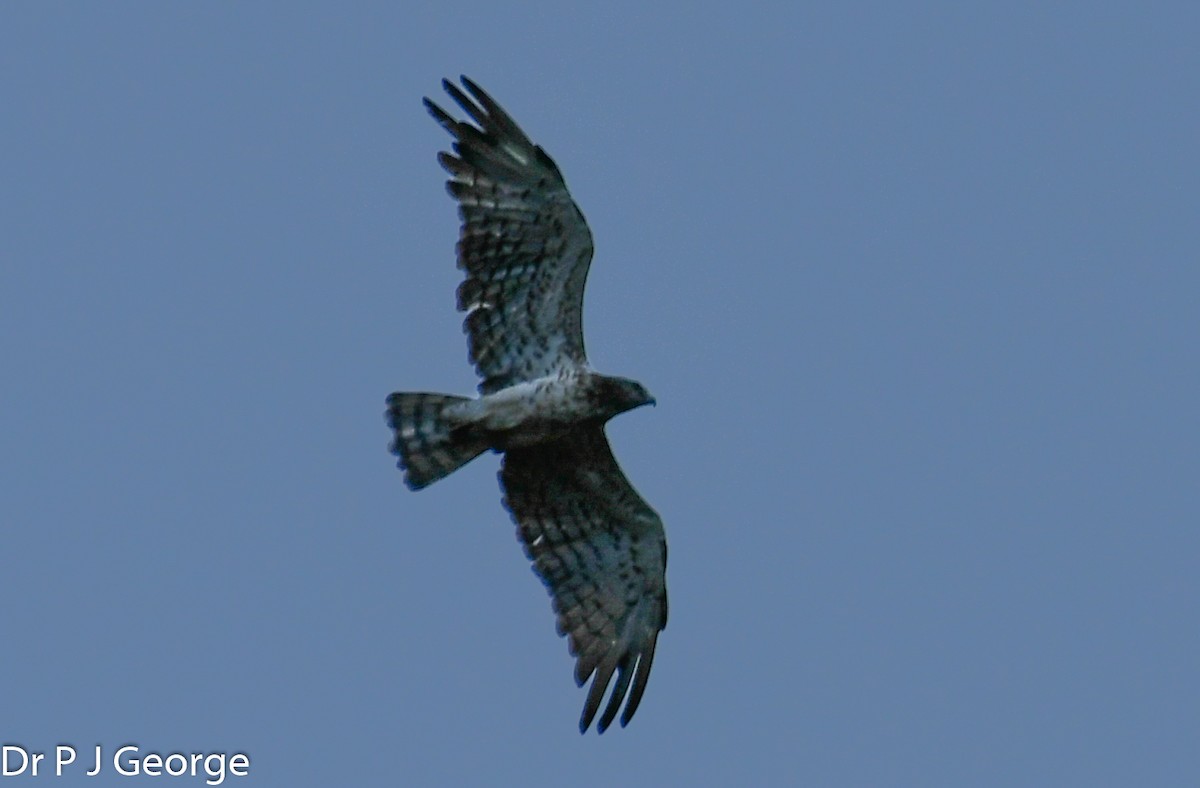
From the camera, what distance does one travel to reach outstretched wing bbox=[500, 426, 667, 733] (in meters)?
14.6

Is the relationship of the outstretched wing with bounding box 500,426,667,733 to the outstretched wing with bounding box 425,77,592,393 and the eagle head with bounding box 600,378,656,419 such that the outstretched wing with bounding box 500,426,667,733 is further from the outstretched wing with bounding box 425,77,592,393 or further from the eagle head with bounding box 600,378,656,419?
the outstretched wing with bounding box 425,77,592,393

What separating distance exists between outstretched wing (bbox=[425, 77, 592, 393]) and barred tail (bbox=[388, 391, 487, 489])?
0.34 m

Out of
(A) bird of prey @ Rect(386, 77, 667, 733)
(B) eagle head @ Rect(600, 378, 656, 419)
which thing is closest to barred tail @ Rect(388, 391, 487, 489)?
(A) bird of prey @ Rect(386, 77, 667, 733)

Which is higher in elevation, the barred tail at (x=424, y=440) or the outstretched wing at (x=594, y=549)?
the barred tail at (x=424, y=440)

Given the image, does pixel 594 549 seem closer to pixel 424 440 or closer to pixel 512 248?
pixel 424 440

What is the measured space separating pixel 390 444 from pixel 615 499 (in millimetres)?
1442

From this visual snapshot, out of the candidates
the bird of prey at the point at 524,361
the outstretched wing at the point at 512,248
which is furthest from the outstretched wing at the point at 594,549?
the outstretched wing at the point at 512,248

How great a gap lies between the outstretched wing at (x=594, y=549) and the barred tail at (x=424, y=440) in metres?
0.40

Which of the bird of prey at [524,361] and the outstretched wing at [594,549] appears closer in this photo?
the bird of prey at [524,361]

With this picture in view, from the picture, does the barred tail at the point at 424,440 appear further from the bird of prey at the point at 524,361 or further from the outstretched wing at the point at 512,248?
the outstretched wing at the point at 512,248

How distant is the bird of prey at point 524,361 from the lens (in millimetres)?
14266

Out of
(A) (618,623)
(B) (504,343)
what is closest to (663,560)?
(A) (618,623)

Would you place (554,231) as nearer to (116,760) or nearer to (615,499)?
(615,499)

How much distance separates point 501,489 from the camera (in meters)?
14.7
